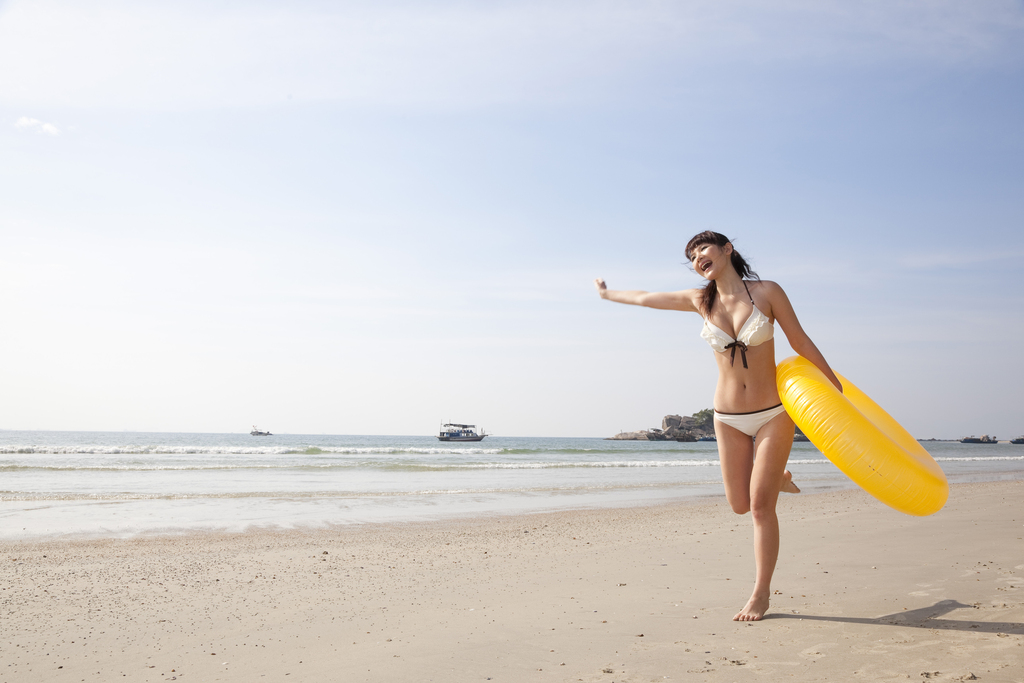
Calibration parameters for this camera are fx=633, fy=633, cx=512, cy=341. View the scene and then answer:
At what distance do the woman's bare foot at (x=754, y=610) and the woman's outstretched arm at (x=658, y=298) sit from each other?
1709 mm

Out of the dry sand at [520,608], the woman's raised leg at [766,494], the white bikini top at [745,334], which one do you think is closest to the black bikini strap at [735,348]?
the white bikini top at [745,334]

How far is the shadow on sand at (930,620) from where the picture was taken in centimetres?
324

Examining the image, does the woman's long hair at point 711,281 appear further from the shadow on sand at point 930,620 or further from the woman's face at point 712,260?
the shadow on sand at point 930,620

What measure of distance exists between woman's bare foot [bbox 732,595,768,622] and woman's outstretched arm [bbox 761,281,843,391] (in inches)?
50.9

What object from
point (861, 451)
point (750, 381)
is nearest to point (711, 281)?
point (750, 381)

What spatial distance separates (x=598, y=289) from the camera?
4461 millimetres

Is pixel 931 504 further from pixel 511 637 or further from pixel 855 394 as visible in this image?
pixel 511 637

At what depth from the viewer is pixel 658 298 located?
13.2 feet

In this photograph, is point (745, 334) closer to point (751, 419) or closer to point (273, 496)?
point (751, 419)

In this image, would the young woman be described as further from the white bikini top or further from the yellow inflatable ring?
the yellow inflatable ring

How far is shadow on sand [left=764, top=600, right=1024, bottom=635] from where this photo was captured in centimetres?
324

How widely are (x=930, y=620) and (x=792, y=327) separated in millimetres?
1749

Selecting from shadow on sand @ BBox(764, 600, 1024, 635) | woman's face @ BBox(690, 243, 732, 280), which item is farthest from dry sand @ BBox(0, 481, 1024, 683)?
woman's face @ BBox(690, 243, 732, 280)

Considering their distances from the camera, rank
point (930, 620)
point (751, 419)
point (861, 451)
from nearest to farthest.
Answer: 1. point (861, 451)
2. point (930, 620)
3. point (751, 419)
